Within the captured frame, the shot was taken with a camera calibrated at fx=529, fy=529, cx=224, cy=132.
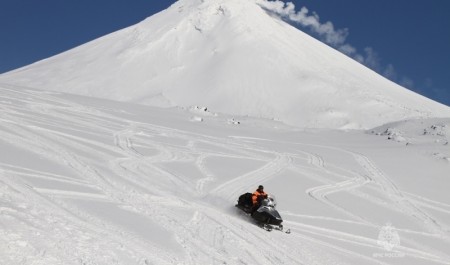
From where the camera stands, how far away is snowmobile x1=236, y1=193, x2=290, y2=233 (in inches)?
569

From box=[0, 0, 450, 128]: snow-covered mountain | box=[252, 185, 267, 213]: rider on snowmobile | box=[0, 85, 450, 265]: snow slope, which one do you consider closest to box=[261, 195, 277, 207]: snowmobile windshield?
box=[252, 185, 267, 213]: rider on snowmobile

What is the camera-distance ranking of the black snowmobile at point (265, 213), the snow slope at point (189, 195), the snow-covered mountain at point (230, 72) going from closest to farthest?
the snow slope at point (189, 195) < the black snowmobile at point (265, 213) < the snow-covered mountain at point (230, 72)

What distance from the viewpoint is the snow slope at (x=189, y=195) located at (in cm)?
1001

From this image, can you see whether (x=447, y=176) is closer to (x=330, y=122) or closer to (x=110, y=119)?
(x=110, y=119)

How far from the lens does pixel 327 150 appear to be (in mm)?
34031

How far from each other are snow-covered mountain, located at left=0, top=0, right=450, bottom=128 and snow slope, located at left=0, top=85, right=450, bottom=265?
58534 millimetres

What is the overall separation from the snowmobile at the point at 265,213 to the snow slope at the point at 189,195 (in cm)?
28

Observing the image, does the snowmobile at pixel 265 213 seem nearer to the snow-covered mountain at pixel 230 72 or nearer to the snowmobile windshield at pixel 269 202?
the snowmobile windshield at pixel 269 202

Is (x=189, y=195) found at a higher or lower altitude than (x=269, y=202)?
lower

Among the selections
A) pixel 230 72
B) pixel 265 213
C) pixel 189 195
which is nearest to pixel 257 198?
pixel 265 213

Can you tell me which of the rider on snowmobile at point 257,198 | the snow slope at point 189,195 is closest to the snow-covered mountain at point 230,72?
the snow slope at point 189,195

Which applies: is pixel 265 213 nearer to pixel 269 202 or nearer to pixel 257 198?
pixel 269 202

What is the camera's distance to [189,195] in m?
16.3

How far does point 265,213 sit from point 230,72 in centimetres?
9583
